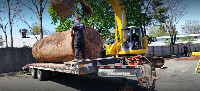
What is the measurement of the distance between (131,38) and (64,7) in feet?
20.4

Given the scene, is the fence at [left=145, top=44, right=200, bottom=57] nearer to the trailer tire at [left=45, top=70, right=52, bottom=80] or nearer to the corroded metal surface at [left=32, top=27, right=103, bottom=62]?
the trailer tire at [left=45, top=70, right=52, bottom=80]

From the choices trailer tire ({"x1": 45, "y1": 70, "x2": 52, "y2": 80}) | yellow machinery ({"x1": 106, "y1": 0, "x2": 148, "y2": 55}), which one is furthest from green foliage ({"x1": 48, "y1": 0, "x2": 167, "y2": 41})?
trailer tire ({"x1": 45, "y1": 70, "x2": 52, "y2": 80})

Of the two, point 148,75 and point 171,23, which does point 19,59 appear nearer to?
point 148,75

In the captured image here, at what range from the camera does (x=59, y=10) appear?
19.9 feet

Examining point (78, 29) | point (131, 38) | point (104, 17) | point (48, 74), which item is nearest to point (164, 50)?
point (104, 17)

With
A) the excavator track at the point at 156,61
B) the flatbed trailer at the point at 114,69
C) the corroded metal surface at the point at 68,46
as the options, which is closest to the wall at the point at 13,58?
the corroded metal surface at the point at 68,46

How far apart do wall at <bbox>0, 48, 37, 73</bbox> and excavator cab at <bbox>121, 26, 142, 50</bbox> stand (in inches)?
271

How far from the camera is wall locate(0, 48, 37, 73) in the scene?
1198 centimetres

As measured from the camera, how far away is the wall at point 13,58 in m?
12.0

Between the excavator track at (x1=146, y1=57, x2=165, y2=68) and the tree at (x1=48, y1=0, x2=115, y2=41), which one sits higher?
the tree at (x1=48, y1=0, x2=115, y2=41)

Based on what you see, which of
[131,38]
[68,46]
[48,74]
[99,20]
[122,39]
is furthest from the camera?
[99,20]

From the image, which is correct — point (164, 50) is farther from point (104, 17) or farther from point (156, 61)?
point (156, 61)

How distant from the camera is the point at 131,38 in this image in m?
11.3

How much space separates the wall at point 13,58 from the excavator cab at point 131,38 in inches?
271
